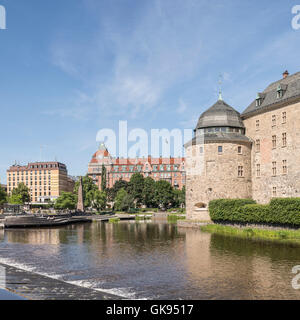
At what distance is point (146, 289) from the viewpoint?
19125mm

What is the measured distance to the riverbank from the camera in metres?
17.6

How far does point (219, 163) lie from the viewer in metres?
54.9

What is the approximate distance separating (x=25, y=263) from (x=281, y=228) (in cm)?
2923

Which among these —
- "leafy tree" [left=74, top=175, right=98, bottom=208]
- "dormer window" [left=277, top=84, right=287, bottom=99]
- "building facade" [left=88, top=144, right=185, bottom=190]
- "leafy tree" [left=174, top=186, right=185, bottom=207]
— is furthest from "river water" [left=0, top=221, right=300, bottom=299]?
"building facade" [left=88, top=144, right=185, bottom=190]

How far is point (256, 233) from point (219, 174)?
43.9 ft

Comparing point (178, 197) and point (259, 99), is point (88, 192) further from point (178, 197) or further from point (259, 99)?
point (259, 99)

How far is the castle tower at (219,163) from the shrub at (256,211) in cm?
299

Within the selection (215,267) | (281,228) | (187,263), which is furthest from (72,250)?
(281,228)

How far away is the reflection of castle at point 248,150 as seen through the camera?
49.0m

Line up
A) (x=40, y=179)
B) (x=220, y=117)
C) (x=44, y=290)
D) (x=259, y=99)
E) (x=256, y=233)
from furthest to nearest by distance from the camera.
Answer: (x=40, y=179), (x=220, y=117), (x=259, y=99), (x=256, y=233), (x=44, y=290)

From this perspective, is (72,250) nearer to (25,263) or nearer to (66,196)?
(25,263)

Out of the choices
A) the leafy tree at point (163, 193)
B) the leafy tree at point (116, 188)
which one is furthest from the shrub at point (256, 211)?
the leafy tree at point (116, 188)

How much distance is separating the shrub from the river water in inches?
246

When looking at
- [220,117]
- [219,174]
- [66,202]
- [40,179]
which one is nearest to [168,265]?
[219,174]
